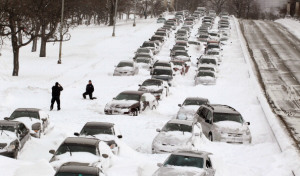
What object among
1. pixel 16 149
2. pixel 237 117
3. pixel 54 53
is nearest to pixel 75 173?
pixel 16 149

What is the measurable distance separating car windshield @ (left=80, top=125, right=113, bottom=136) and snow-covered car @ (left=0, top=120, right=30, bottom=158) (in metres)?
2.02

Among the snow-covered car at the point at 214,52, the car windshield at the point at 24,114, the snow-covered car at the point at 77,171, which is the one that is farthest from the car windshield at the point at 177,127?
the snow-covered car at the point at 214,52

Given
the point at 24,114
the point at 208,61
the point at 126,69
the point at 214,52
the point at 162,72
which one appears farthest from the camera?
the point at 214,52

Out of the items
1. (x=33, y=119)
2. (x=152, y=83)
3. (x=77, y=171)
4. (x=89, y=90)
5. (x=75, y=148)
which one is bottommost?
(x=89, y=90)

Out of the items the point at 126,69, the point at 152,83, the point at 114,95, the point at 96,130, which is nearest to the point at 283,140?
the point at 96,130

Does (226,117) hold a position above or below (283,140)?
above

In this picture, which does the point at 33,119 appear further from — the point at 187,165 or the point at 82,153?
the point at 187,165

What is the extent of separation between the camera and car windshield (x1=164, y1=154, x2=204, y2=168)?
1571 cm

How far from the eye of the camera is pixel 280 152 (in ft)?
65.8

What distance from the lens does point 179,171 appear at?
15148 millimetres

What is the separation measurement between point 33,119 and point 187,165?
8.52 meters

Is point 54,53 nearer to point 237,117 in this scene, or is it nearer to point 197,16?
point 237,117

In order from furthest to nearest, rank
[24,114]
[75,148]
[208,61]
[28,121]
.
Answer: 1. [208,61]
2. [24,114]
3. [28,121]
4. [75,148]

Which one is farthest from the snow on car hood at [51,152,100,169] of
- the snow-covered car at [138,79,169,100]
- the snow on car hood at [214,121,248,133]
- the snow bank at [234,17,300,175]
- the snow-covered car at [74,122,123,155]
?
the snow-covered car at [138,79,169,100]
